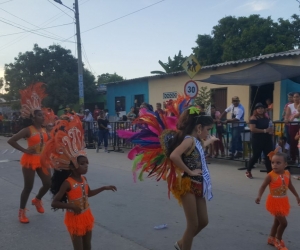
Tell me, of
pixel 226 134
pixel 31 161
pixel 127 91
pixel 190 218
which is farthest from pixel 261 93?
pixel 190 218

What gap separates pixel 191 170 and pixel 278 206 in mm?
1229

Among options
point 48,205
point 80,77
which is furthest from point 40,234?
point 80,77

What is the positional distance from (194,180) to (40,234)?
2.42m

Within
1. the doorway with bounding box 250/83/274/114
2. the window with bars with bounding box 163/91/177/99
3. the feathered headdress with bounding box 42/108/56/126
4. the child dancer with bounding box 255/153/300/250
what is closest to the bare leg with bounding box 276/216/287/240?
the child dancer with bounding box 255/153/300/250

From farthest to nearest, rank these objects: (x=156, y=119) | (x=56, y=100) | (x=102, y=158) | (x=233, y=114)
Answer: (x=56, y=100), (x=102, y=158), (x=233, y=114), (x=156, y=119)

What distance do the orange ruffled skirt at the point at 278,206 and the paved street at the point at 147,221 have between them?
1.44 feet

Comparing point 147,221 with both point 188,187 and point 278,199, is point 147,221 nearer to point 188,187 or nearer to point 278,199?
point 188,187

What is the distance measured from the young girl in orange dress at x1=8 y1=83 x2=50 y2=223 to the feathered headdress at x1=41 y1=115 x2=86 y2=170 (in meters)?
1.81

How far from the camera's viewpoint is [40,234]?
4.75m

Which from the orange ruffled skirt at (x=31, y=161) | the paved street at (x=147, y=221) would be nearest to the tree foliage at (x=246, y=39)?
the paved street at (x=147, y=221)

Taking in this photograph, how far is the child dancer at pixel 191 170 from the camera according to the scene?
140 inches

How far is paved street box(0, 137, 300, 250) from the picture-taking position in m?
4.36

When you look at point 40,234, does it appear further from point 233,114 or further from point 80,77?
point 80,77

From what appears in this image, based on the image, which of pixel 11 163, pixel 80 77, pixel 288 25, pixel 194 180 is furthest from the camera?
pixel 288 25
